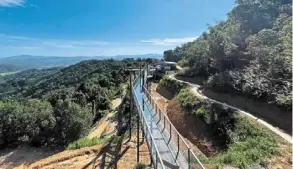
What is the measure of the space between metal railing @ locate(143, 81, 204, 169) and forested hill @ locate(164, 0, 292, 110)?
256 inches

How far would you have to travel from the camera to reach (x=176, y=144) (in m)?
9.61

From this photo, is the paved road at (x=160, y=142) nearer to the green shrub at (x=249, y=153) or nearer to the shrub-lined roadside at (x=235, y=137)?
the shrub-lined roadside at (x=235, y=137)

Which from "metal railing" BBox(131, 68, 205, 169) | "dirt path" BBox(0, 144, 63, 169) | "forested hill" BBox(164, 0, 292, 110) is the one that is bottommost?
"dirt path" BBox(0, 144, 63, 169)

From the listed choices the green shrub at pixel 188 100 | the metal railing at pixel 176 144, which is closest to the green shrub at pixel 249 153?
the metal railing at pixel 176 144

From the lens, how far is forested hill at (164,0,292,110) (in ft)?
45.1

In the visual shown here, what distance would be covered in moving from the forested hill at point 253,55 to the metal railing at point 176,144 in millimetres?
6493

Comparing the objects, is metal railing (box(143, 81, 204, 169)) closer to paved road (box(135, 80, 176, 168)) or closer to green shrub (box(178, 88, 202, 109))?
paved road (box(135, 80, 176, 168))

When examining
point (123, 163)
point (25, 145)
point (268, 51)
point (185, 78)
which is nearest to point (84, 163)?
point (123, 163)

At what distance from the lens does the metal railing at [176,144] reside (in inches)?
293

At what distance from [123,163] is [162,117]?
324 centimetres

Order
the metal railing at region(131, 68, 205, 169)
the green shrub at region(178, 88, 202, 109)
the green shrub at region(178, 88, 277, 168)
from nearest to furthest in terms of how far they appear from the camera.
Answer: the metal railing at region(131, 68, 205, 169), the green shrub at region(178, 88, 277, 168), the green shrub at region(178, 88, 202, 109)

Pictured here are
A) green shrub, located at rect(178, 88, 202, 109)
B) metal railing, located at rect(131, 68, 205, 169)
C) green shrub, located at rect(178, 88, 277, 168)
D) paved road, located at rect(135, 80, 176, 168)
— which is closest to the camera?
metal railing, located at rect(131, 68, 205, 169)

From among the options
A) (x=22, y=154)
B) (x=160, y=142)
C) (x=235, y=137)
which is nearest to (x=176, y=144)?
(x=160, y=142)

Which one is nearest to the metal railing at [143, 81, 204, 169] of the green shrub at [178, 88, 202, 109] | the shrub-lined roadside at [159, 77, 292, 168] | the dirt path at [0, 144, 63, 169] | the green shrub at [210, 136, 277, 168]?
the shrub-lined roadside at [159, 77, 292, 168]
